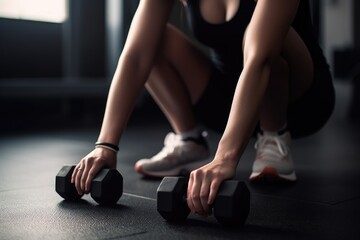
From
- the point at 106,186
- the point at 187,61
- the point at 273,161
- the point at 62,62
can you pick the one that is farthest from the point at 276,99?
the point at 62,62

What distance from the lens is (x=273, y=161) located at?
1421mm

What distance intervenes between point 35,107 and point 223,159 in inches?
117

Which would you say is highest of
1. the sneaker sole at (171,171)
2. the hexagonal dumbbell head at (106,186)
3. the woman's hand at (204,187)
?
the woman's hand at (204,187)

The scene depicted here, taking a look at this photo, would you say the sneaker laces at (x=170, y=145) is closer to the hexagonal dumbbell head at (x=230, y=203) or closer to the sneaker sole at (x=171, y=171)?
the sneaker sole at (x=171, y=171)

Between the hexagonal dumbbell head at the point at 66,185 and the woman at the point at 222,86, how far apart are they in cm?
2

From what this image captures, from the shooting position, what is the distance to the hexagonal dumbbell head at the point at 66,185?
1140 millimetres

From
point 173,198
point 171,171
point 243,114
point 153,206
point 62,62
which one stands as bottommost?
point 62,62

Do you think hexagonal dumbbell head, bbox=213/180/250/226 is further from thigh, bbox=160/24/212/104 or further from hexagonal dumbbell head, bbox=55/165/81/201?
thigh, bbox=160/24/212/104

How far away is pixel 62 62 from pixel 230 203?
3.29m

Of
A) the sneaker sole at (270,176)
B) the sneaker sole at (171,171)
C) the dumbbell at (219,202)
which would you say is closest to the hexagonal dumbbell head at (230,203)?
the dumbbell at (219,202)

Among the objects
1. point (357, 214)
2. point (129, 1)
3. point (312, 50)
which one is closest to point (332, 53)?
point (129, 1)

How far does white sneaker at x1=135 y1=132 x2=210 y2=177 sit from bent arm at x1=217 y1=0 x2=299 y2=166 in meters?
0.53

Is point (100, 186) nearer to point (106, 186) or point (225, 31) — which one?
point (106, 186)

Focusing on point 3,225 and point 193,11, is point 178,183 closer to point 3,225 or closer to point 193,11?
point 3,225
